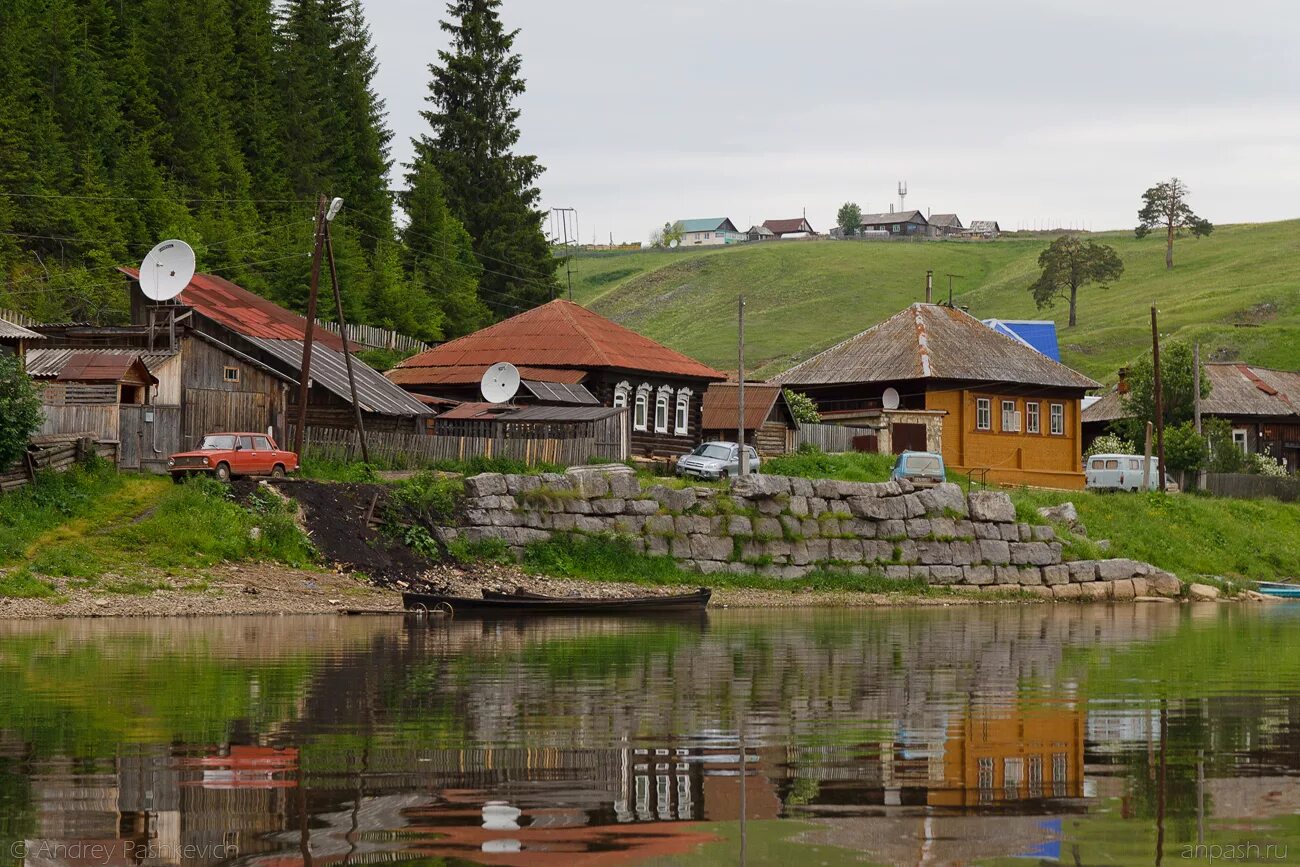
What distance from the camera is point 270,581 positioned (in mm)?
38281

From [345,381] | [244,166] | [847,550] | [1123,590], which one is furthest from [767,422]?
[244,166]

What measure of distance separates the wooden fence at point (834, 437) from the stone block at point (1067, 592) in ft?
44.0

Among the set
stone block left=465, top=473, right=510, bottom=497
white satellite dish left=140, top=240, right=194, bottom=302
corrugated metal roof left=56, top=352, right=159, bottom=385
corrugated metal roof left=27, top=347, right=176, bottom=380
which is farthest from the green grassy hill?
corrugated metal roof left=56, top=352, right=159, bottom=385

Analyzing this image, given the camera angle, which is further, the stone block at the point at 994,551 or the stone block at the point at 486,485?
the stone block at the point at 994,551

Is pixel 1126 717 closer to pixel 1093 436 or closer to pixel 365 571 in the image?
pixel 365 571

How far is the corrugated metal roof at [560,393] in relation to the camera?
55.4 metres

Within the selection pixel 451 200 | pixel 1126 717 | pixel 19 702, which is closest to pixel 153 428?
pixel 19 702

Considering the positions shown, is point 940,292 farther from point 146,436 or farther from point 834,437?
point 146,436

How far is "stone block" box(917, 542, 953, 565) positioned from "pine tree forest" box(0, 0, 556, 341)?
32165 millimetres

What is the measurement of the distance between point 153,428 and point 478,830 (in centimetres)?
3570

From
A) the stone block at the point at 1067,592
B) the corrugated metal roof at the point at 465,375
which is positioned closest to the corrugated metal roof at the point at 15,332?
the corrugated metal roof at the point at 465,375

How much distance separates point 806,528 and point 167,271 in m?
20.5

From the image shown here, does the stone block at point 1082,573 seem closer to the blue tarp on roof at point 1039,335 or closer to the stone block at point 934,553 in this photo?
the stone block at point 934,553

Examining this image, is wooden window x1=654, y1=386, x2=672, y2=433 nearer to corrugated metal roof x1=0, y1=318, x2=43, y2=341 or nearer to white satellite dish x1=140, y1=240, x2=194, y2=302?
white satellite dish x1=140, y1=240, x2=194, y2=302
